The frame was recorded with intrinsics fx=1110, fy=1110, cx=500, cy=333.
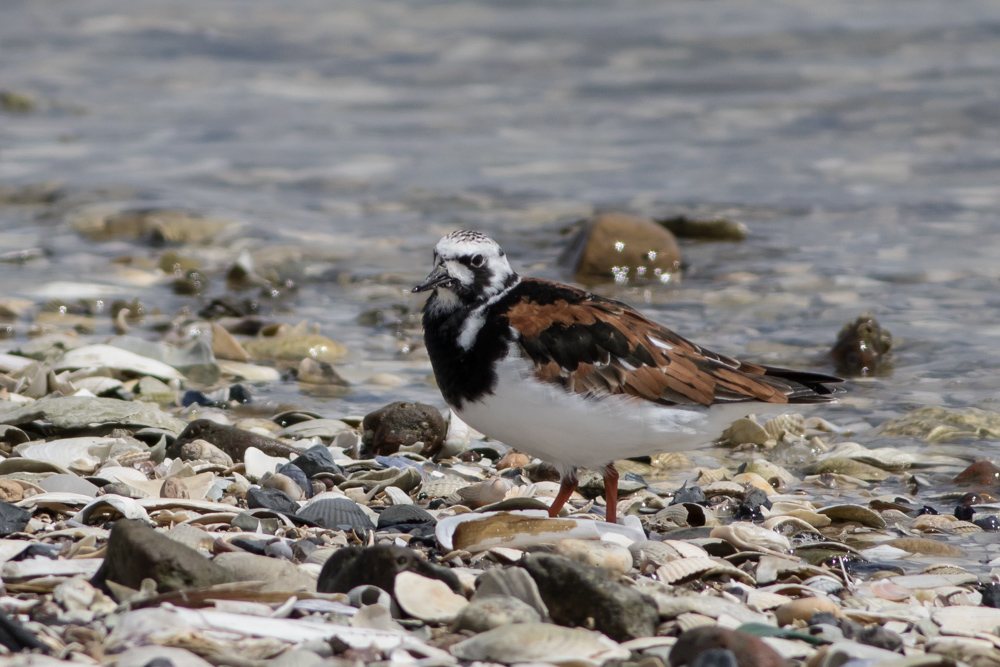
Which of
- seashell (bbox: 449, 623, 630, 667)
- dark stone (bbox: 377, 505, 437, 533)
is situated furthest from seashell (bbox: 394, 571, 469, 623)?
dark stone (bbox: 377, 505, 437, 533)

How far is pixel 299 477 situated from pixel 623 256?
16.2 ft

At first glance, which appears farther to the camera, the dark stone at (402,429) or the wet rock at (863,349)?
the wet rock at (863,349)

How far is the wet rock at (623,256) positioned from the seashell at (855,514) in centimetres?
445

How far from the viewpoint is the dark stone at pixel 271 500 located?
350 cm

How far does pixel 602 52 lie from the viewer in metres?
16.0

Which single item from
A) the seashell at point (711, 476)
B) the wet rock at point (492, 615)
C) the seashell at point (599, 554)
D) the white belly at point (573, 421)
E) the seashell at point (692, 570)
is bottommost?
the seashell at point (711, 476)

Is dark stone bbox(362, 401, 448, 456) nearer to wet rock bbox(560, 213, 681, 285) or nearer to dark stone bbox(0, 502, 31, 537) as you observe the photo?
dark stone bbox(0, 502, 31, 537)

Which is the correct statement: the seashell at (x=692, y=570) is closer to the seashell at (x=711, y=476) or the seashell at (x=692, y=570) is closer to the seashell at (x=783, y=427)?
the seashell at (x=711, y=476)

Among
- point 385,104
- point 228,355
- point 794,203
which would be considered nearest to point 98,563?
point 228,355

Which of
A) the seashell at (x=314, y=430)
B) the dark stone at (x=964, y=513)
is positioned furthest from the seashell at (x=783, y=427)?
the seashell at (x=314, y=430)

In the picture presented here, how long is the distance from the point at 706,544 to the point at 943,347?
3683 mm

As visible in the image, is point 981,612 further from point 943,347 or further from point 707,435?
point 943,347

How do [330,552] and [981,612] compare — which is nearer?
[981,612]

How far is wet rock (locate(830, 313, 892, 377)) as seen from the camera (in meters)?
6.18
